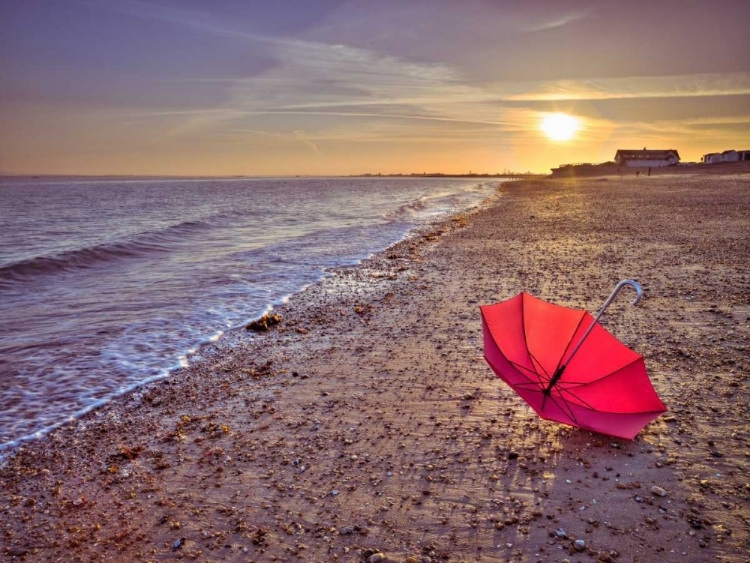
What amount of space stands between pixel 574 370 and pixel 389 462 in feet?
7.37

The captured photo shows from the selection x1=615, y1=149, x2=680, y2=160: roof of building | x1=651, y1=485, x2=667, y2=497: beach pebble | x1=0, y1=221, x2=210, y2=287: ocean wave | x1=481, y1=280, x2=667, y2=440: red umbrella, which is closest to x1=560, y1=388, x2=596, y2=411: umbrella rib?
x1=481, y1=280, x2=667, y2=440: red umbrella

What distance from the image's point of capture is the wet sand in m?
3.97

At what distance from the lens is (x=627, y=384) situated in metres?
4.86

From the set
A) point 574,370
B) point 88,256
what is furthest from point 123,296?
point 574,370

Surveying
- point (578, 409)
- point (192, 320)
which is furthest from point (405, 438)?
point (192, 320)

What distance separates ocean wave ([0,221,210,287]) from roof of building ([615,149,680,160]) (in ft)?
354

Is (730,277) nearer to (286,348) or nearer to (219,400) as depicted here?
(286,348)

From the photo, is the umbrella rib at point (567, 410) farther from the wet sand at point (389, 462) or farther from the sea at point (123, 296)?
the sea at point (123, 296)

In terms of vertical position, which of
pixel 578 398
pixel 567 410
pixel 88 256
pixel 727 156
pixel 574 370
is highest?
pixel 727 156

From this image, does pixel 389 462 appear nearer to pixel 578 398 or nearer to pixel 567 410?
pixel 567 410

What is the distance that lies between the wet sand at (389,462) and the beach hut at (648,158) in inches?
4364

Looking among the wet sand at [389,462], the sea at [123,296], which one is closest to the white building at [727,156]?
the sea at [123,296]

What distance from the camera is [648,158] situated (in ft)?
339

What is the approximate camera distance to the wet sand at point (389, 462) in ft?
13.0
